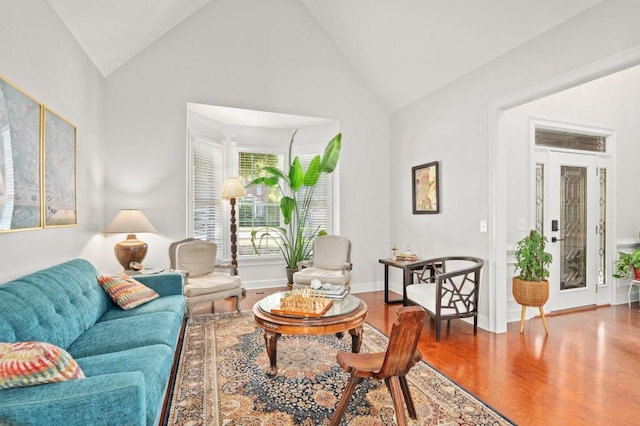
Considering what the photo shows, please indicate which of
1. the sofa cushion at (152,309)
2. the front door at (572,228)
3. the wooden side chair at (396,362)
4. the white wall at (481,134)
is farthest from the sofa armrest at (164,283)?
the front door at (572,228)

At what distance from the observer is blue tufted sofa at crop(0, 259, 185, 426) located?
129cm

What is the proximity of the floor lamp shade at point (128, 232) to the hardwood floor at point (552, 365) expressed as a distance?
9.29 feet

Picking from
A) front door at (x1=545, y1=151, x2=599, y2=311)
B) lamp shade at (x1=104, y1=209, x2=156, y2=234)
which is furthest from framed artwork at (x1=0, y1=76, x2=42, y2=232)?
front door at (x1=545, y1=151, x2=599, y2=311)

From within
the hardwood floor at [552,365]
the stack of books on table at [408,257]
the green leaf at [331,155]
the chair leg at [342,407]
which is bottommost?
the hardwood floor at [552,365]

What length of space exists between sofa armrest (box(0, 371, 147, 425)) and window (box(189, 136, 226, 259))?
12.1 feet

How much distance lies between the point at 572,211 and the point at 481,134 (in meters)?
1.98

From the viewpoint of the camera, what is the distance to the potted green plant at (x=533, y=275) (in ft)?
11.6

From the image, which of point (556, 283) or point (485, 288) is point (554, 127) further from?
→ point (485, 288)

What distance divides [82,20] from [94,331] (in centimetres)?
273

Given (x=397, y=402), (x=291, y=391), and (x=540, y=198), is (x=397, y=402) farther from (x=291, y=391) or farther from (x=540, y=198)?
(x=540, y=198)

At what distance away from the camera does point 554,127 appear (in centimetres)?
433

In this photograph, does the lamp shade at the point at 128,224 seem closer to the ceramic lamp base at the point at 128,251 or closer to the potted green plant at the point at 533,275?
the ceramic lamp base at the point at 128,251

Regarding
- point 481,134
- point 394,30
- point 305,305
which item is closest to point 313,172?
point 394,30

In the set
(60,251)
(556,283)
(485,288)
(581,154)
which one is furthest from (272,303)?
(581,154)
